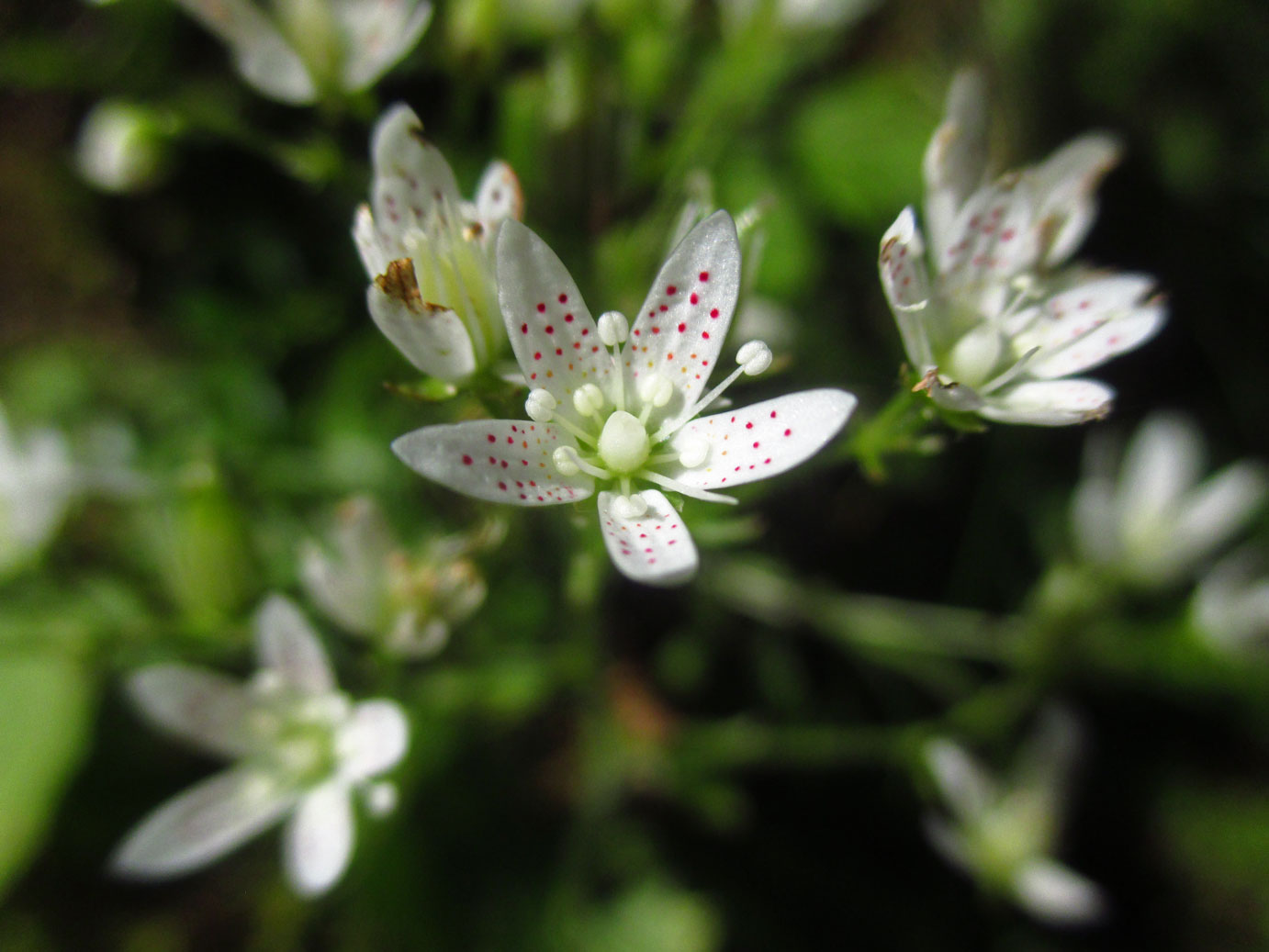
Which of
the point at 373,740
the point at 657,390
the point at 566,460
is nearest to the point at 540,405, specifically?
the point at 566,460

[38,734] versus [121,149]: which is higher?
[121,149]

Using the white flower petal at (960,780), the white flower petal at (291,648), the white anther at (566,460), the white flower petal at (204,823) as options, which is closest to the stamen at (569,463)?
the white anther at (566,460)

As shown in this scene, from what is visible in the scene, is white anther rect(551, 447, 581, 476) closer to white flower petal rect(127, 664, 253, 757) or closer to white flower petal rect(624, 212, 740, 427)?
white flower petal rect(624, 212, 740, 427)

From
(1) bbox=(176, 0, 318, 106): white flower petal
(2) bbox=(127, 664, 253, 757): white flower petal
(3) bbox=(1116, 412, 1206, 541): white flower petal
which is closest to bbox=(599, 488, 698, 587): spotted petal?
(2) bbox=(127, 664, 253, 757): white flower petal

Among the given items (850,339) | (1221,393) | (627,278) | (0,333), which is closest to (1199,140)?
(1221,393)

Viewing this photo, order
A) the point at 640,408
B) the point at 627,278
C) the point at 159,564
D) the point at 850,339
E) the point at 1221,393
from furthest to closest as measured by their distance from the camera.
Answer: the point at 1221,393, the point at 850,339, the point at 159,564, the point at 627,278, the point at 640,408

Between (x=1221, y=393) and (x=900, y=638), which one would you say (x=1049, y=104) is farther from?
(x=900, y=638)

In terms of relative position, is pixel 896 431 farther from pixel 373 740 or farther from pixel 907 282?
pixel 373 740
